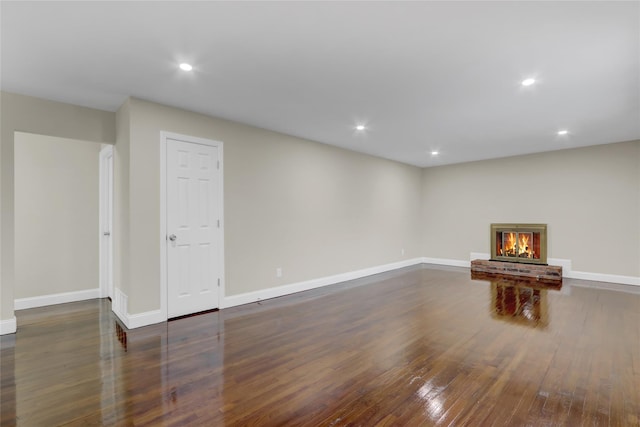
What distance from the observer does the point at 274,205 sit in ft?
15.7

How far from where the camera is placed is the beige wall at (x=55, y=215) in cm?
414

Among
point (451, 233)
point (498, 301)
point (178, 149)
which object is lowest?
point (498, 301)

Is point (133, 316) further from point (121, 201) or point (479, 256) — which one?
point (479, 256)

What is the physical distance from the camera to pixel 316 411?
6.32ft

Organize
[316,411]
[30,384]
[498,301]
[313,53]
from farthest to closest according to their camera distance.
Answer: [498,301], [313,53], [30,384], [316,411]

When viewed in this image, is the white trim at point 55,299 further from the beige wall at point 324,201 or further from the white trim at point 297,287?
the white trim at point 297,287

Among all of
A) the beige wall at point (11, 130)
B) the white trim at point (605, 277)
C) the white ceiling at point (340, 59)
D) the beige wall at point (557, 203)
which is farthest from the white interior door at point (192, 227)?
the white trim at point (605, 277)

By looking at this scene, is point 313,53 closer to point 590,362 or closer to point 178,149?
point 178,149

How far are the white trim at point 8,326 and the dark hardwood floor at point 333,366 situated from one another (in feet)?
0.42

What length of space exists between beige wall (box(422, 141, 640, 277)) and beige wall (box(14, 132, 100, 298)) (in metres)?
7.22

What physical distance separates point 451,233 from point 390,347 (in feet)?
18.3

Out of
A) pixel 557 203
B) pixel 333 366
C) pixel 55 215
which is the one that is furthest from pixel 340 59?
pixel 557 203

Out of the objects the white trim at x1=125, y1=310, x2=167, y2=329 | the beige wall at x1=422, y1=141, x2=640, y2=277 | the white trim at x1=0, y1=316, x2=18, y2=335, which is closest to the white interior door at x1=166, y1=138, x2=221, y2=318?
the white trim at x1=125, y1=310, x2=167, y2=329

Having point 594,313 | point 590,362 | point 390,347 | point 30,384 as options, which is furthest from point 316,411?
point 594,313
